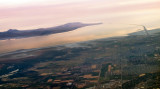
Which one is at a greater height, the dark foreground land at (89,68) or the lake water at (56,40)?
the lake water at (56,40)

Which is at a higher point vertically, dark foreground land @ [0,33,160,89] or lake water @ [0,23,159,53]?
lake water @ [0,23,159,53]

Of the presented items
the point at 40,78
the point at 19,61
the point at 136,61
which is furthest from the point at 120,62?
the point at 19,61

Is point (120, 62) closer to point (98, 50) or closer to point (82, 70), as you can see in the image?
point (82, 70)

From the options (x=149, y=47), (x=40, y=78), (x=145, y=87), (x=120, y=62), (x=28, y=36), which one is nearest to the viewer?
(x=145, y=87)

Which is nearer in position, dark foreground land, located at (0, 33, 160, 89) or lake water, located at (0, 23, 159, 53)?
dark foreground land, located at (0, 33, 160, 89)

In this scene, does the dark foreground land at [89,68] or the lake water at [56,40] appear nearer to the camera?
the dark foreground land at [89,68]

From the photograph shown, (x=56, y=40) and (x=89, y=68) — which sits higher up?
(x=56, y=40)

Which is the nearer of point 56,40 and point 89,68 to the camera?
point 89,68

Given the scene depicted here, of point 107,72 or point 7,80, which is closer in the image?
point 107,72
